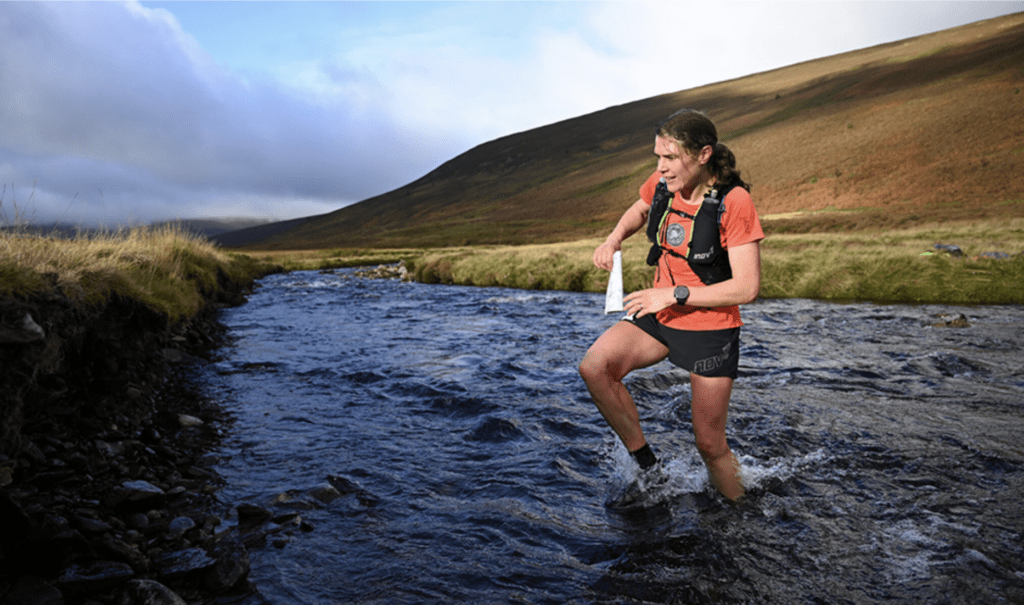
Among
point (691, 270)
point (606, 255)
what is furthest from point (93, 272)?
point (691, 270)

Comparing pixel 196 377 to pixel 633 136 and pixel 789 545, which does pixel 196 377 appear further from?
pixel 633 136

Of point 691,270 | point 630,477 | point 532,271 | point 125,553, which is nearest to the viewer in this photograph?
point 125,553

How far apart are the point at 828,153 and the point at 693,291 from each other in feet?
254

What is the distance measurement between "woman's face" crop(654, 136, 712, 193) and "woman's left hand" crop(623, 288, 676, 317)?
787 mm

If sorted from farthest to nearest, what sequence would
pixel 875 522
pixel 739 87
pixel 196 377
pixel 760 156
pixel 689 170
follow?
pixel 739 87
pixel 760 156
pixel 196 377
pixel 875 522
pixel 689 170

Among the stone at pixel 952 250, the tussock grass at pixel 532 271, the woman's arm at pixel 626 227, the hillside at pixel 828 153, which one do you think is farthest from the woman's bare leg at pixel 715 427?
the hillside at pixel 828 153

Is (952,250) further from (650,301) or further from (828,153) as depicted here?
(828,153)

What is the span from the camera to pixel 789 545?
4164 millimetres

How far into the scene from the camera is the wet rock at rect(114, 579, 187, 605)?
3.22 m

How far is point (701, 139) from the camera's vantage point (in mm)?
4051

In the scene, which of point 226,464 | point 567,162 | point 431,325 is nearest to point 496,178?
point 567,162

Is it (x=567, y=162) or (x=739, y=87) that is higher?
(x=739, y=87)

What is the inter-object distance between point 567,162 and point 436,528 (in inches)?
5947

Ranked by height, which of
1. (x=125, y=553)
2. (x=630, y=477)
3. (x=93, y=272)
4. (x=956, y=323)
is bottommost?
(x=956, y=323)
